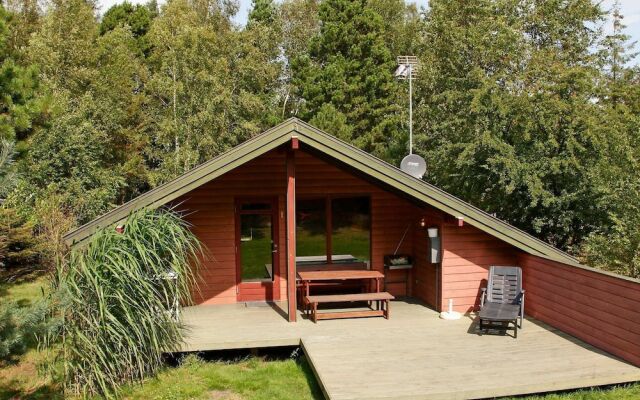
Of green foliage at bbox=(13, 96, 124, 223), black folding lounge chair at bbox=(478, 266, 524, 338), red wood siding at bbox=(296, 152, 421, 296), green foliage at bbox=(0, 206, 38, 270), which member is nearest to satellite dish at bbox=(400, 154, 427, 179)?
red wood siding at bbox=(296, 152, 421, 296)

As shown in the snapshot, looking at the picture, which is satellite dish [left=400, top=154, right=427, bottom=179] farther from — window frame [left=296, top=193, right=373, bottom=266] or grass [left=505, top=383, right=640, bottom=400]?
grass [left=505, top=383, right=640, bottom=400]

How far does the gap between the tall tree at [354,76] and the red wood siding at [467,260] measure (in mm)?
13340

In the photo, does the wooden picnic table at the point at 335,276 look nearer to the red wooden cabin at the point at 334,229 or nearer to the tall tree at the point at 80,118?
the red wooden cabin at the point at 334,229

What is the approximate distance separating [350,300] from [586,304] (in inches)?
129

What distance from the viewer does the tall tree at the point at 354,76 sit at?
71.9 feet

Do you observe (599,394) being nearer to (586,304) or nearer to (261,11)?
(586,304)

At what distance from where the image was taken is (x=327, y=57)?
902 inches

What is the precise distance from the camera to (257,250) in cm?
920

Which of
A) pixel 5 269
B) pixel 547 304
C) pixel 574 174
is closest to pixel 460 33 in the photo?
pixel 574 174

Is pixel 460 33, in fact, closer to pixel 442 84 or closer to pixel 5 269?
pixel 442 84

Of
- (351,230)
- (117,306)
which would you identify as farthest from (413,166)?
(117,306)

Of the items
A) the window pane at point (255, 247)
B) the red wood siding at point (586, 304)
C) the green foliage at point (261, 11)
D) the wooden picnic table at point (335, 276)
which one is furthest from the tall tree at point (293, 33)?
the red wood siding at point (586, 304)

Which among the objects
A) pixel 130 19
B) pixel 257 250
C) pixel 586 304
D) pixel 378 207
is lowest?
pixel 586 304

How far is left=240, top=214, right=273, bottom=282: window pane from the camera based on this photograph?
9.20 metres
